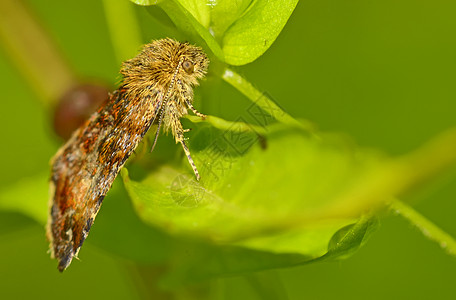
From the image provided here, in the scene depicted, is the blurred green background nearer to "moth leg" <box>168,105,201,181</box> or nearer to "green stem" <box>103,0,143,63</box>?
"green stem" <box>103,0,143,63</box>

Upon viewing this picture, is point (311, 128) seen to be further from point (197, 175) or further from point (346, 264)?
point (346, 264)

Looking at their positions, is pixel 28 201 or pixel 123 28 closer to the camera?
pixel 28 201

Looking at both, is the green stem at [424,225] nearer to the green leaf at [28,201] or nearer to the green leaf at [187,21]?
the green leaf at [187,21]

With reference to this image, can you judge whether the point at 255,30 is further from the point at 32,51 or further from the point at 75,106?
the point at 32,51

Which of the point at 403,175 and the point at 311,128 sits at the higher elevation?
the point at 311,128

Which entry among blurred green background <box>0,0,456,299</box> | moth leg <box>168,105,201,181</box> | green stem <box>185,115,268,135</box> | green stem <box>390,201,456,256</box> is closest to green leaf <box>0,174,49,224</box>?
blurred green background <box>0,0,456,299</box>

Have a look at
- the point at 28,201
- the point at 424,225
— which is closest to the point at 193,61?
the point at 424,225

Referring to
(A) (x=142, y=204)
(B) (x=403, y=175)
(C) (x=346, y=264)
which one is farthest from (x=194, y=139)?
(C) (x=346, y=264)
